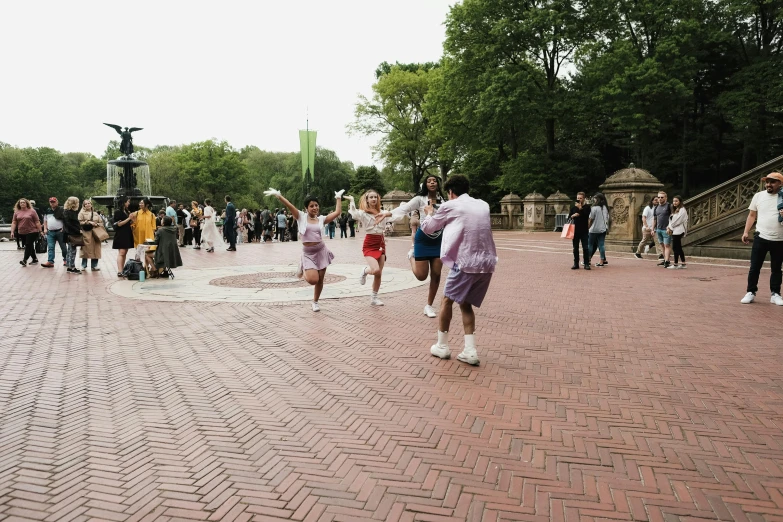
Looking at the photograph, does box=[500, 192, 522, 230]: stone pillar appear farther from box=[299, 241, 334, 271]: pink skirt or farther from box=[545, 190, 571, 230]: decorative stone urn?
box=[299, 241, 334, 271]: pink skirt

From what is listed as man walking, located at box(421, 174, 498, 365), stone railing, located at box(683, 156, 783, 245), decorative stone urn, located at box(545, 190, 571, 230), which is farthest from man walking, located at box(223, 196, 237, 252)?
decorative stone urn, located at box(545, 190, 571, 230)

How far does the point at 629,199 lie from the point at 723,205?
115 inches

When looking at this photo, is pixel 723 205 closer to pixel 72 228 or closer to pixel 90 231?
pixel 90 231

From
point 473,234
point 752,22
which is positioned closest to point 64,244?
point 473,234

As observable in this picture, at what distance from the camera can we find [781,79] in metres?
28.6

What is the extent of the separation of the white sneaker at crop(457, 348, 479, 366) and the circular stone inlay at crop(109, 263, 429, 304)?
4.50 metres

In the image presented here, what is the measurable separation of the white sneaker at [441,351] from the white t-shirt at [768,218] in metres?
5.82

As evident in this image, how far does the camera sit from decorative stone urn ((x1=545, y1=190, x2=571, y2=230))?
106 ft

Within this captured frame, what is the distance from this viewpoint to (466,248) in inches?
204

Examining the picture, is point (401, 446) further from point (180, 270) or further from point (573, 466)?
point (180, 270)

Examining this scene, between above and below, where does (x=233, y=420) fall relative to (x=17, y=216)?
below

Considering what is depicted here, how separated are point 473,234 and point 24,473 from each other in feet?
12.8

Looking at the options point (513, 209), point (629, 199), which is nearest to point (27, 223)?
point (629, 199)

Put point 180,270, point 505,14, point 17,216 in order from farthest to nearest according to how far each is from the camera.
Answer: point 505,14 < point 17,216 < point 180,270
